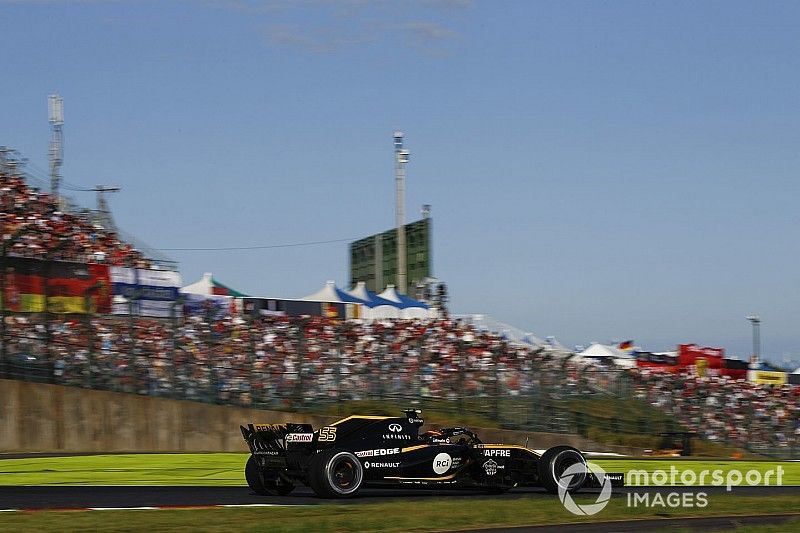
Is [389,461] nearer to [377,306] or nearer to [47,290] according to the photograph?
[47,290]

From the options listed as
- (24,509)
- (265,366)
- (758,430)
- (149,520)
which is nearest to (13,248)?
(265,366)

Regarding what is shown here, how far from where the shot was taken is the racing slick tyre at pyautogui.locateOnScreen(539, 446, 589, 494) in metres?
14.6

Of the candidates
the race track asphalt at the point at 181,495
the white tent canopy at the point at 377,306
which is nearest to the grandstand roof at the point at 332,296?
the white tent canopy at the point at 377,306

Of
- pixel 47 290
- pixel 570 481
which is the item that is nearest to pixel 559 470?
pixel 570 481

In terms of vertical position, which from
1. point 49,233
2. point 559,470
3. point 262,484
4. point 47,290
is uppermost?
point 49,233

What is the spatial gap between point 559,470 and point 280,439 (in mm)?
3616

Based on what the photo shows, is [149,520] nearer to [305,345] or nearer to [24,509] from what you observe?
[24,509]

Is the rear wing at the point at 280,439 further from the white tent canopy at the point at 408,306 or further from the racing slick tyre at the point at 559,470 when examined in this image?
the white tent canopy at the point at 408,306

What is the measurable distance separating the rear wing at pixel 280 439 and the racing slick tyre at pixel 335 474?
425 millimetres

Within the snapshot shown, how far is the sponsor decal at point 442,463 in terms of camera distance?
14.7 meters

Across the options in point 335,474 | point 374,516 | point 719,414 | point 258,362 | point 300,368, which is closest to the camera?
point 374,516

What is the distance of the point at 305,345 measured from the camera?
89.9ft

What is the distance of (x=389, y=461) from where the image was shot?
1445 cm

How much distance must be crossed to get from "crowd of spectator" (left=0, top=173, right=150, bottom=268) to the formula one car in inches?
565
